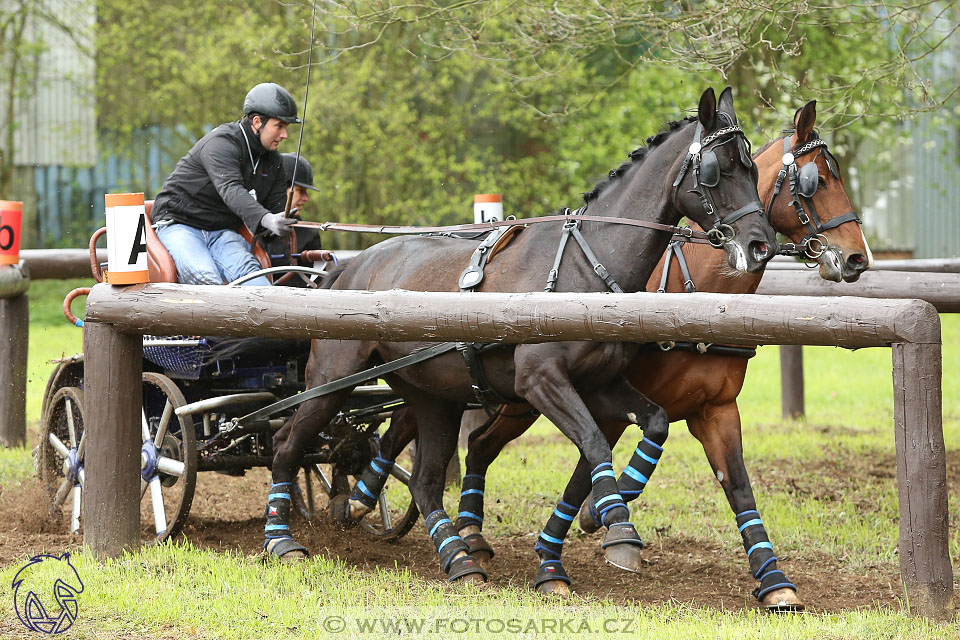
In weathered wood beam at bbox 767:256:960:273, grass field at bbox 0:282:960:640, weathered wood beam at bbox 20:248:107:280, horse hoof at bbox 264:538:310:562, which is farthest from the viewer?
weathered wood beam at bbox 20:248:107:280

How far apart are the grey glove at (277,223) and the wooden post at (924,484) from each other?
11.1 ft

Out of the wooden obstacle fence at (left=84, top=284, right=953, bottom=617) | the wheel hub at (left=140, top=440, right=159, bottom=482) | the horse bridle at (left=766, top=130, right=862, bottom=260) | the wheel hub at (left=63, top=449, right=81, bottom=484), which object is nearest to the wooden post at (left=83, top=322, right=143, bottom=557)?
the wooden obstacle fence at (left=84, top=284, right=953, bottom=617)

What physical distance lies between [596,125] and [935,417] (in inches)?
670

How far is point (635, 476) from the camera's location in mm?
5332

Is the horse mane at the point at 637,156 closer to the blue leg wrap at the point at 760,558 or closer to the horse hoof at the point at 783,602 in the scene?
the blue leg wrap at the point at 760,558

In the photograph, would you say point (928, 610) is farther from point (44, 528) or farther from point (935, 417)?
point (44, 528)

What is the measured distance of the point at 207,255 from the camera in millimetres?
6551

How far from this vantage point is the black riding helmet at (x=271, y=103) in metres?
6.60

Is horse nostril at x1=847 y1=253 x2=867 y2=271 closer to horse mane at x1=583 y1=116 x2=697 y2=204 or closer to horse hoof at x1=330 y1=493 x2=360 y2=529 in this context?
horse mane at x1=583 y1=116 x2=697 y2=204

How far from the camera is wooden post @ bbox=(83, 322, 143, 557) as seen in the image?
5.57 m

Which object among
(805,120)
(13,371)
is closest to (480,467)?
(805,120)

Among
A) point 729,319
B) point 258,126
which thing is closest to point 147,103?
point 258,126

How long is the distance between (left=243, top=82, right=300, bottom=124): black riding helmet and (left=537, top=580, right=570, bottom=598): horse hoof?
119 inches

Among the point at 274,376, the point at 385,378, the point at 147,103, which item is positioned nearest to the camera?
the point at 385,378
